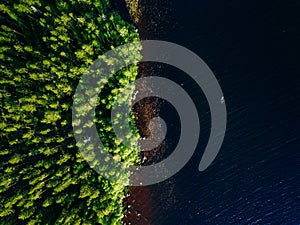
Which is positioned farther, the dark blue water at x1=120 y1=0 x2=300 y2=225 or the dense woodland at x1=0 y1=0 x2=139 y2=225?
the dark blue water at x1=120 y1=0 x2=300 y2=225

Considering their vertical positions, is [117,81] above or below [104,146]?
above

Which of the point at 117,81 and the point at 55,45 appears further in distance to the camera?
the point at 117,81

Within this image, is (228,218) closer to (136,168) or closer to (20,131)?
(136,168)

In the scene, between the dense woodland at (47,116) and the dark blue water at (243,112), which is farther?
the dark blue water at (243,112)

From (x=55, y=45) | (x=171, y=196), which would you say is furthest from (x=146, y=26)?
(x=171, y=196)
